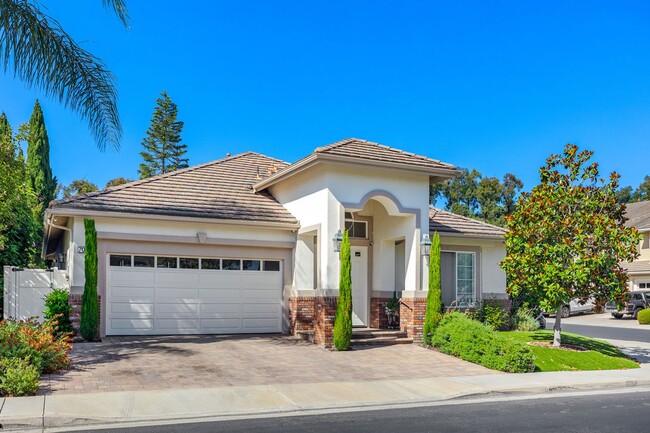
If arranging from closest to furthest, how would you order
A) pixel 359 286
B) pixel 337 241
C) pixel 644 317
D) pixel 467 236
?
pixel 337 241, pixel 359 286, pixel 467 236, pixel 644 317

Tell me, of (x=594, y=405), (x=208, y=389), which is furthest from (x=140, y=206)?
(x=594, y=405)

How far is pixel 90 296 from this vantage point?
15.5 metres

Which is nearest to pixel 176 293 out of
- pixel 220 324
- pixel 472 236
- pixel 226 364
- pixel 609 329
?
pixel 220 324

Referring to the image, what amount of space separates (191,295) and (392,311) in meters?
6.06

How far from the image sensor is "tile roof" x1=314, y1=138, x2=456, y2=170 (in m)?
16.9

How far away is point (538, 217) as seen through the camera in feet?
55.3

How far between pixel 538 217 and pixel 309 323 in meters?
7.05

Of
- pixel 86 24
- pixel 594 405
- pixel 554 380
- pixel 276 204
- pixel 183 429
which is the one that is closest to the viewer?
pixel 183 429

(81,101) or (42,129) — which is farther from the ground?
(42,129)

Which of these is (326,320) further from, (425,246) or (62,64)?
(62,64)

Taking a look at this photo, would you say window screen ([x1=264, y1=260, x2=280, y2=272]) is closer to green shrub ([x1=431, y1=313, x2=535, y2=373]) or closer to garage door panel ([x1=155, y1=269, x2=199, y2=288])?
garage door panel ([x1=155, y1=269, x2=199, y2=288])

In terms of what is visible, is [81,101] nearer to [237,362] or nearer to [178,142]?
[237,362]

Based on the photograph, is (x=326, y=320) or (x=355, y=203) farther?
(x=355, y=203)

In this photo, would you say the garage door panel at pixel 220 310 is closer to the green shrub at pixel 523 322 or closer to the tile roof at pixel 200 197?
the tile roof at pixel 200 197
